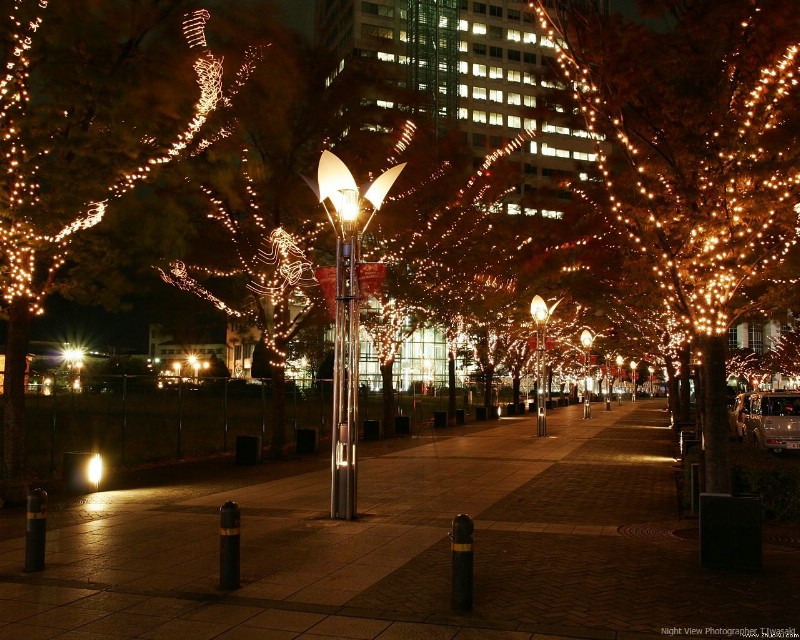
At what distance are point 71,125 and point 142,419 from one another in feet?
68.9

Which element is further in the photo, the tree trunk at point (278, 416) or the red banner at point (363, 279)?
the tree trunk at point (278, 416)

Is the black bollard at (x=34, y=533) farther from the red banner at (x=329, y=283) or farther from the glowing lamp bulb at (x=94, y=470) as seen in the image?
the glowing lamp bulb at (x=94, y=470)

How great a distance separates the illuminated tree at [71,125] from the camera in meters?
12.6

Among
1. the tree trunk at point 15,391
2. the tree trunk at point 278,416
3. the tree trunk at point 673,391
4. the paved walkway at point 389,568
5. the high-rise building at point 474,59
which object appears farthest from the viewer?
the high-rise building at point 474,59

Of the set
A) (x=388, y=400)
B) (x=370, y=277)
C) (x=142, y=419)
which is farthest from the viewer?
(x=142, y=419)

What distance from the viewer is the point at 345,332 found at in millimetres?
12711

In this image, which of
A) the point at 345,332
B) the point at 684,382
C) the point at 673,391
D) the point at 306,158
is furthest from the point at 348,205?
the point at 673,391

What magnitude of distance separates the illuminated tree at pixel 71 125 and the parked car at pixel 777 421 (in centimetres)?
1736

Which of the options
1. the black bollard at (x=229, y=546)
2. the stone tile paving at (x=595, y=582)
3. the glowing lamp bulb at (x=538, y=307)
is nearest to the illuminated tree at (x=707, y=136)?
the stone tile paving at (x=595, y=582)

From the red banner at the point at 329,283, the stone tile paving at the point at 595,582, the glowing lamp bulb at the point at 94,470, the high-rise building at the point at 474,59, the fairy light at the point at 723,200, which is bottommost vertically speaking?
the stone tile paving at the point at 595,582

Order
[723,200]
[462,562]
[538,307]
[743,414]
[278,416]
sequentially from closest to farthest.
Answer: [462,562]
[723,200]
[278,416]
[743,414]
[538,307]

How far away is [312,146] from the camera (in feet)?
69.4

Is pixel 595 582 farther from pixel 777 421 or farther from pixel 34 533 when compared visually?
pixel 777 421

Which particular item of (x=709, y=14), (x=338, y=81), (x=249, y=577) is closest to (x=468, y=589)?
(x=249, y=577)
